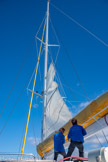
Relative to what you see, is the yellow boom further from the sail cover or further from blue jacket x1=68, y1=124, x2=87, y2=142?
the sail cover

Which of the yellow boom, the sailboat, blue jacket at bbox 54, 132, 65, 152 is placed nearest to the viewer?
the yellow boom

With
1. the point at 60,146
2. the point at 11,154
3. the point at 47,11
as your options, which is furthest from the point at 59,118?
the point at 47,11

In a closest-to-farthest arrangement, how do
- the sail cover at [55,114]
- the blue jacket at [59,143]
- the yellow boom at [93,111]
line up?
the yellow boom at [93,111] → the blue jacket at [59,143] → the sail cover at [55,114]

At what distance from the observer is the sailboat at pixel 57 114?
18.2 ft

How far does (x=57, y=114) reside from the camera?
10555 millimetres

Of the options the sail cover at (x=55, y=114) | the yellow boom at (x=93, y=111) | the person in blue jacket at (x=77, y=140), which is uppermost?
the sail cover at (x=55, y=114)

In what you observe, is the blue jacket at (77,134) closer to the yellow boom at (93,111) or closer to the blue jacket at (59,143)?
the yellow boom at (93,111)

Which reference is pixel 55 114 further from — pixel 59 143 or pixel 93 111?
pixel 93 111

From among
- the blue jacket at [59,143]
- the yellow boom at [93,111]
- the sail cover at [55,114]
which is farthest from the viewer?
the sail cover at [55,114]

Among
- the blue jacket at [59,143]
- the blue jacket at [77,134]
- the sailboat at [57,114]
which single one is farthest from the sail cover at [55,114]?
the blue jacket at [77,134]

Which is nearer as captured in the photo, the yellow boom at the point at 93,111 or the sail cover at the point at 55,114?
the yellow boom at the point at 93,111

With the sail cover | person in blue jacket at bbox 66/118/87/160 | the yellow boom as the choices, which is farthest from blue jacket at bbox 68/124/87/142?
the sail cover

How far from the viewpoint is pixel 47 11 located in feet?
55.4

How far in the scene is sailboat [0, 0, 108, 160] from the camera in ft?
18.2
